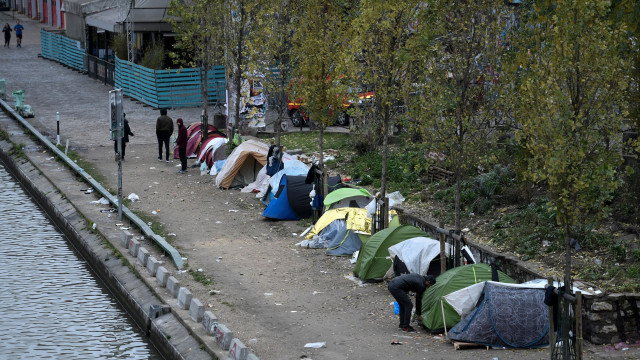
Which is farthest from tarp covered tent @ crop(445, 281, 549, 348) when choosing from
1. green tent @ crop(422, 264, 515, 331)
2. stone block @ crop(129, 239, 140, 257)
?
stone block @ crop(129, 239, 140, 257)

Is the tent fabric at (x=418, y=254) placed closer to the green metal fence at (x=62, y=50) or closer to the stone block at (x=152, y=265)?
the stone block at (x=152, y=265)

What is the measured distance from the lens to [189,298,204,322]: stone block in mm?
15375

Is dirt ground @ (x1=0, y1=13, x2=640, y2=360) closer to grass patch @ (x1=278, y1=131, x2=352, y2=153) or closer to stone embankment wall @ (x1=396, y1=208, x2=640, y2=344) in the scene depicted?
stone embankment wall @ (x1=396, y1=208, x2=640, y2=344)

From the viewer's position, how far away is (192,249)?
65.5 ft

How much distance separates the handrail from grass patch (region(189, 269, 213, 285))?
46 cm

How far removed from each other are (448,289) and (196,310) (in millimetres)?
4261

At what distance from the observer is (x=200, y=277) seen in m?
17.9

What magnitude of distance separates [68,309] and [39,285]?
170cm

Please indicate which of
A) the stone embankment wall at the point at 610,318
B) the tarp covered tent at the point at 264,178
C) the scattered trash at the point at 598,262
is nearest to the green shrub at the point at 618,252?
the scattered trash at the point at 598,262

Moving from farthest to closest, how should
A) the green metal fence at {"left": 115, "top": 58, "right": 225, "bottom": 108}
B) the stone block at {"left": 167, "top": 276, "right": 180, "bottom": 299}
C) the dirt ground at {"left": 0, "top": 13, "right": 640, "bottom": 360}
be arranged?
the green metal fence at {"left": 115, "top": 58, "right": 225, "bottom": 108}, the stone block at {"left": 167, "top": 276, "right": 180, "bottom": 299}, the dirt ground at {"left": 0, "top": 13, "right": 640, "bottom": 360}

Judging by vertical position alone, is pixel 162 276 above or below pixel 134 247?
below

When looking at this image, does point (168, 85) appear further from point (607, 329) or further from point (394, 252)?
point (607, 329)

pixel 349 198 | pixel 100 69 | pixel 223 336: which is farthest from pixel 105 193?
pixel 100 69

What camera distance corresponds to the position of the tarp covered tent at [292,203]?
2236 centimetres
